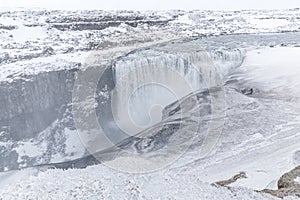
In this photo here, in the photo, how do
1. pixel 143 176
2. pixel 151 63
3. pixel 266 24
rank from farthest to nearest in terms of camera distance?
pixel 266 24 → pixel 151 63 → pixel 143 176

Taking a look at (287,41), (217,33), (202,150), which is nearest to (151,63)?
(202,150)

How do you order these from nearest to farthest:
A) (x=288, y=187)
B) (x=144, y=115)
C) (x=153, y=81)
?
(x=288, y=187) < (x=144, y=115) < (x=153, y=81)

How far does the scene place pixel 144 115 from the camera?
23.8 metres

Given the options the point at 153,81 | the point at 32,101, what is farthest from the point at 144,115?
the point at 32,101

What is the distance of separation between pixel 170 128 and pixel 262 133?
5.19 m

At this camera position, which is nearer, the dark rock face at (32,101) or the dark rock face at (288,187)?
the dark rock face at (288,187)

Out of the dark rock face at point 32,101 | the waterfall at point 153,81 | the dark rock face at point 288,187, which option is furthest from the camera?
the waterfall at point 153,81

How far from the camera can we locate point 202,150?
1855cm

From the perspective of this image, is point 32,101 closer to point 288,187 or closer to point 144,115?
point 144,115

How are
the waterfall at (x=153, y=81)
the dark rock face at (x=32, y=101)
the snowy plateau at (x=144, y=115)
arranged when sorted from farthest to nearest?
1. the waterfall at (x=153, y=81)
2. the dark rock face at (x=32, y=101)
3. the snowy plateau at (x=144, y=115)

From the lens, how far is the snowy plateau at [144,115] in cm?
893

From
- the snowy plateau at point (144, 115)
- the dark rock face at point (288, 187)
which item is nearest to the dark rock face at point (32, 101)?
the snowy plateau at point (144, 115)

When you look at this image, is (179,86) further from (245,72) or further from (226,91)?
(245,72)

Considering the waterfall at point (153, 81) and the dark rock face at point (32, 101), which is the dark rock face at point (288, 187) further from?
the dark rock face at point (32, 101)
